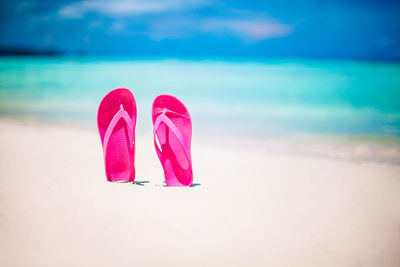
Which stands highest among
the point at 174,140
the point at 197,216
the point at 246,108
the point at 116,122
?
the point at 246,108

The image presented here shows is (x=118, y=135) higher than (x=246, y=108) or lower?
lower

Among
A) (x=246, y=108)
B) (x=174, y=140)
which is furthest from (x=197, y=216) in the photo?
(x=246, y=108)

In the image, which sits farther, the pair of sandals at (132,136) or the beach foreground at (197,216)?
the pair of sandals at (132,136)

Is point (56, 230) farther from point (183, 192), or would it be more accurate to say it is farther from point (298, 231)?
point (298, 231)

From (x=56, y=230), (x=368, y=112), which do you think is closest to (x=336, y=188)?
(x=56, y=230)

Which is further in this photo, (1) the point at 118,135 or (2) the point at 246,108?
(2) the point at 246,108

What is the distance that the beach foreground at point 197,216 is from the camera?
1.37m

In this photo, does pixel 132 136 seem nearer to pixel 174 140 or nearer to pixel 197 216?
pixel 174 140

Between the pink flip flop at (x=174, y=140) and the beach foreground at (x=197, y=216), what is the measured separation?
12 centimetres

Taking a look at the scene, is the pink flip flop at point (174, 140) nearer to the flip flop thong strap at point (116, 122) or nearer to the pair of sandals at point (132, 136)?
the pair of sandals at point (132, 136)

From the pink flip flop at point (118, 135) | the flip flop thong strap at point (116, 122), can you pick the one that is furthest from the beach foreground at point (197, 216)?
the flip flop thong strap at point (116, 122)

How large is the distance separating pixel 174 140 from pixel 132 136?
315 millimetres

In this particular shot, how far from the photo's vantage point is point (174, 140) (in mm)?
2164

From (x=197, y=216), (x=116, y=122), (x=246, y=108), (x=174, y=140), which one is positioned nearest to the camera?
(x=197, y=216)
